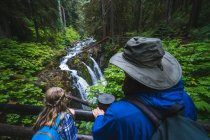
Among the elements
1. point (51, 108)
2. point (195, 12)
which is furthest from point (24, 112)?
point (195, 12)

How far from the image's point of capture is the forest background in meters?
5.99

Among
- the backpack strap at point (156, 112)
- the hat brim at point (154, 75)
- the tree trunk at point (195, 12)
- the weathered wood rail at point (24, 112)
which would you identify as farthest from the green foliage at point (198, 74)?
the tree trunk at point (195, 12)

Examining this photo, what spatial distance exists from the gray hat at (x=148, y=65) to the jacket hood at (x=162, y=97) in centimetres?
5

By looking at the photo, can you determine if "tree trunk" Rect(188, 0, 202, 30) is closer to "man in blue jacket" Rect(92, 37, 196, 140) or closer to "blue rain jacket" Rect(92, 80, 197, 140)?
"man in blue jacket" Rect(92, 37, 196, 140)

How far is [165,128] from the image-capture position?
1.37 meters

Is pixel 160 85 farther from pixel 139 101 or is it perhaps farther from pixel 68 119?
pixel 68 119

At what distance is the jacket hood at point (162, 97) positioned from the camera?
1451mm

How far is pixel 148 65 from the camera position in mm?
1559

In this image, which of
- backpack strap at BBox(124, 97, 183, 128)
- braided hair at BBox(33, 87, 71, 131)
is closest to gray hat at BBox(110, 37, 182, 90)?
backpack strap at BBox(124, 97, 183, 128)

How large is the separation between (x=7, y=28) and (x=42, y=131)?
43.1ft

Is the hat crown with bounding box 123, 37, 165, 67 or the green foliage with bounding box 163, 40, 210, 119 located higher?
the hat crown with bounding box 123, 37, 165, 67

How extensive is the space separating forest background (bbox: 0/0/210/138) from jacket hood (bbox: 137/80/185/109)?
8.91ft

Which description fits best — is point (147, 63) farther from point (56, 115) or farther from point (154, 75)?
point (56, 115)

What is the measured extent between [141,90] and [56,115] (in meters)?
1.36
